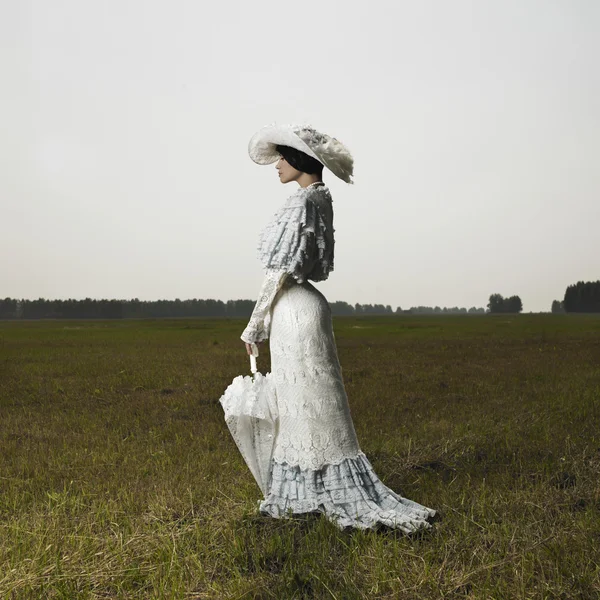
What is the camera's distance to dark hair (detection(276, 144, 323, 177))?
514 centimetres

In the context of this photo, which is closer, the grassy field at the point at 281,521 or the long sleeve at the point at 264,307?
the grassy field at the point at 281,521

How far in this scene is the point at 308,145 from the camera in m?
4.95

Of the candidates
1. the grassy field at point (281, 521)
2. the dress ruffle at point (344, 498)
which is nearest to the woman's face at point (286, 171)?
the dress ruffle at point (344, 498)

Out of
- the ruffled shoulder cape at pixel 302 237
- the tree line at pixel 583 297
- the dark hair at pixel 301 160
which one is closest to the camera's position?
the ruffled shoulder cape at pixel 302 237

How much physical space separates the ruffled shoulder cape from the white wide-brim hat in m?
0.23

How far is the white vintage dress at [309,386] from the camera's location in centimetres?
496

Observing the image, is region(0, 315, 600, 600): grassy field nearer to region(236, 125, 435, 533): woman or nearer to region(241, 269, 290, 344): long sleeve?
region(236, 125, 435, 533): woman

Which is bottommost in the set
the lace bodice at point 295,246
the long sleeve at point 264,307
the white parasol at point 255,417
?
the white parasol at point 255,417

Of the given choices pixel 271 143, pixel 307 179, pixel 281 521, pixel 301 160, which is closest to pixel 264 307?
pixel 307 179

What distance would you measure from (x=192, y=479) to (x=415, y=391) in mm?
6545

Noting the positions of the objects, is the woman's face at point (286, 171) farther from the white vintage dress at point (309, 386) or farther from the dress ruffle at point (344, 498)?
the dress ruffle at point (344, 498)

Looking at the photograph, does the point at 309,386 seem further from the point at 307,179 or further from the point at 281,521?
the point at 307,179

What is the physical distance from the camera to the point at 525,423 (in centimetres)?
925

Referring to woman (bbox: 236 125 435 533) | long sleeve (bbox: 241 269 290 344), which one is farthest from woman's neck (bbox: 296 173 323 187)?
long sleeve (bbox: 241 269 290 344)
